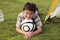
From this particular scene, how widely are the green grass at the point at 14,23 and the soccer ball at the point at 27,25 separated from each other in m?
0.09

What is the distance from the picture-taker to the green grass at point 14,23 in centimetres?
236

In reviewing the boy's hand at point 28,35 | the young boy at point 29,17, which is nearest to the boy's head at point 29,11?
the young boy at point 29,17

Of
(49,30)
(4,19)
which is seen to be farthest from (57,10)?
(4,19)

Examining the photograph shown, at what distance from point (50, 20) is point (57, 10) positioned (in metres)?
0.15

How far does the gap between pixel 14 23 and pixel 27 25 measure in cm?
38

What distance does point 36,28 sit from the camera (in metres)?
2.43

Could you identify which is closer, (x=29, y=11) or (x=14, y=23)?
(x=29, y=11)

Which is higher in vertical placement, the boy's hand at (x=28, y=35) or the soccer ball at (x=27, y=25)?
the soccer ball at (x=27, y=25)

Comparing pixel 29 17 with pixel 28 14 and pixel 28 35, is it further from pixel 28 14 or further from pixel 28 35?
pixel 28 35

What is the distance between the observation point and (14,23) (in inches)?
106

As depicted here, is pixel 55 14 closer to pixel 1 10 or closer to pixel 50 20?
pixel 50 20

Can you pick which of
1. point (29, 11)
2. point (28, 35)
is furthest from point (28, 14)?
point (28, 35)

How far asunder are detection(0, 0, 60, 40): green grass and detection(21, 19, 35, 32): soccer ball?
9 cm

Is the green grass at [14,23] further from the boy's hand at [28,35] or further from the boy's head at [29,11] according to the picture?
the boy's head at [29,11]
